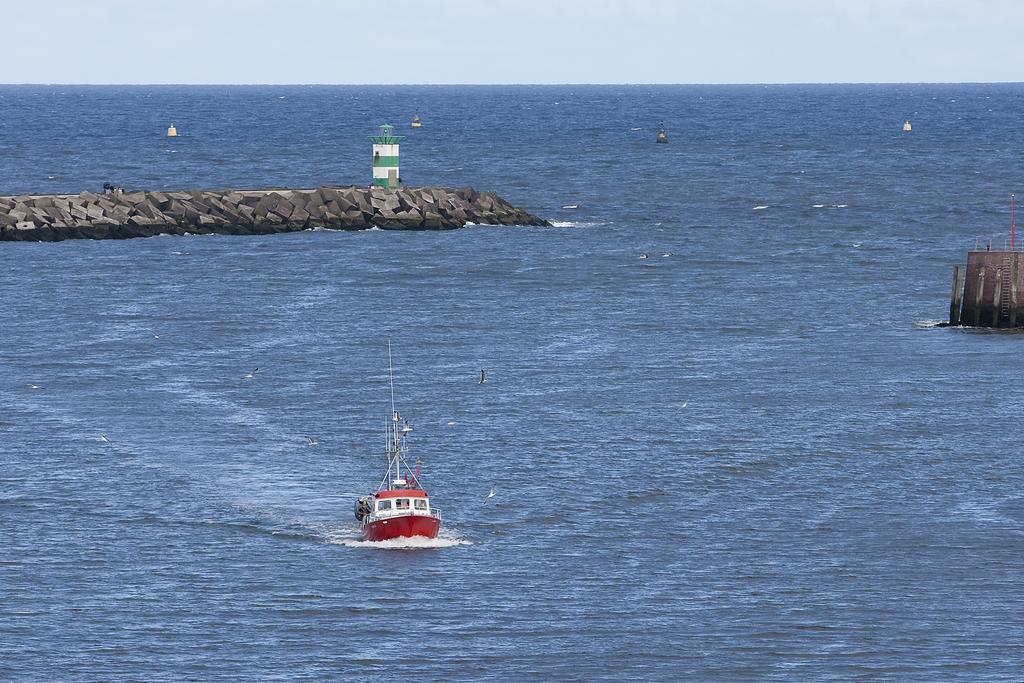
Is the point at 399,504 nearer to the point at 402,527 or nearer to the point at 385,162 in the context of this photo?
the point at 402,527

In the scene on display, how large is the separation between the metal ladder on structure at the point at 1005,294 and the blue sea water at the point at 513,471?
263 cm

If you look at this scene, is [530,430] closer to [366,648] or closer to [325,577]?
[325,577]

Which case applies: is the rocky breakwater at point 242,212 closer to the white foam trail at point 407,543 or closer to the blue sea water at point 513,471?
the blue sea water at point 513,471

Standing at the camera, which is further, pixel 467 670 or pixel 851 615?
pixel 851 615

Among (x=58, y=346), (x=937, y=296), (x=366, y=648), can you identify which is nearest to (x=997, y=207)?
(x=937, y=296)

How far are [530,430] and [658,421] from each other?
4.69 m

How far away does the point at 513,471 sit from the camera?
5947 cm

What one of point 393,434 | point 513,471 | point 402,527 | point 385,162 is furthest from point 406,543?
point 385,162

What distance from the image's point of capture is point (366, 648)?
145 feet

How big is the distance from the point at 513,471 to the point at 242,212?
70.8m

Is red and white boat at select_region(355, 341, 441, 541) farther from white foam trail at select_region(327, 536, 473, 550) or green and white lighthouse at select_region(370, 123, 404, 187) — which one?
green and white lighthouse at select_region(370, 123, 404, 187)

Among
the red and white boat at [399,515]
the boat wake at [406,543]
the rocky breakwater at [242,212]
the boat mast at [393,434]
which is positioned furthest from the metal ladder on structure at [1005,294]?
the rocky breakwater at [242,212]

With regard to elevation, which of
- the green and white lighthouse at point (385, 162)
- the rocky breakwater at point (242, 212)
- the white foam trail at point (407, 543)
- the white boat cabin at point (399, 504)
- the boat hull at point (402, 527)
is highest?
the green and white lighthouse at point (385, 162)

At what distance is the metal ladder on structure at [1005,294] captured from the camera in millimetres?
83594
